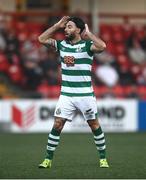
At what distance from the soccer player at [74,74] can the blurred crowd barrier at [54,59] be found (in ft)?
36.3

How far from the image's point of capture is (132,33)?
27234 mm

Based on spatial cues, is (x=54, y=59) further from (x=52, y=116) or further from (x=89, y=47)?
(x=89, y=47)

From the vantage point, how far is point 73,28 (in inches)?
449

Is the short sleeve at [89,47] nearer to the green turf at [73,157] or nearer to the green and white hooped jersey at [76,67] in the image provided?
the green and white hooped jersey at [76,67]

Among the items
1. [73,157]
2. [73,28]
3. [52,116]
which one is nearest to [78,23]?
[73,28]

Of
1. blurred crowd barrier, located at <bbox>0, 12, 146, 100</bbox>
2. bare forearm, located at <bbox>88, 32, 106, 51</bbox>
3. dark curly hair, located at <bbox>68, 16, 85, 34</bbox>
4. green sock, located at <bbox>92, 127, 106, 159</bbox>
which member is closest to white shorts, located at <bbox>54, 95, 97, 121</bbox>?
green sock, located at <bbox>92, 127, 106, 159</bbox>

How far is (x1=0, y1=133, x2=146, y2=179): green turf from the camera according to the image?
35.0 feet

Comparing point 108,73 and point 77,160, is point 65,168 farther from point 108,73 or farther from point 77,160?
point 108,73

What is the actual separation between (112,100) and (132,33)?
16.0 ft

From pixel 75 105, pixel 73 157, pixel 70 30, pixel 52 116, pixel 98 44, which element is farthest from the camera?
pixel 52 116

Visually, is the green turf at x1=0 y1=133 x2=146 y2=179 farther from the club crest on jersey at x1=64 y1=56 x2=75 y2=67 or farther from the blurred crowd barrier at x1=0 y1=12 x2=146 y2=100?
the blurred crowd barrier at x1=0 y1=12 x2=146 y2=100

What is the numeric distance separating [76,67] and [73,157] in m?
2.84

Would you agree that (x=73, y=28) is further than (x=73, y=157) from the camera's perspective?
No

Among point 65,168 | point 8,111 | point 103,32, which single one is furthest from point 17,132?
point 65,168
